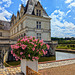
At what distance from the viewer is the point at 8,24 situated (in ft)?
110

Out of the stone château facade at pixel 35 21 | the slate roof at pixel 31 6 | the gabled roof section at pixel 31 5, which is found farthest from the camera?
the gabled roof section at pixel 31 5

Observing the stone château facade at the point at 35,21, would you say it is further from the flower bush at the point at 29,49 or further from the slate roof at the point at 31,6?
the flower bush at the point at 29,49

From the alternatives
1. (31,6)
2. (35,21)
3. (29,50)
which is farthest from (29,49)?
(31,6)

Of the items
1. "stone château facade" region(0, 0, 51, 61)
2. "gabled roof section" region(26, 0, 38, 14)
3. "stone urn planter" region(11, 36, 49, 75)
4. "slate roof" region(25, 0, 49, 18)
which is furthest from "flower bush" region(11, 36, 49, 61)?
"gabled roof section" region(26, 0, 38, 14)

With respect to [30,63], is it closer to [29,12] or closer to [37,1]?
[29,12]

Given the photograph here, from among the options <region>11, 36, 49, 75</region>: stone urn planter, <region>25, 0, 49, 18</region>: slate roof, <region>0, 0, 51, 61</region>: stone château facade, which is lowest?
<region>11, 36, 49, 75</region>: stone urn planter

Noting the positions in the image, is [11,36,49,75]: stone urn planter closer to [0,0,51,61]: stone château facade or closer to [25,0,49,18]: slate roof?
[0,0,51,61]: stone château facade

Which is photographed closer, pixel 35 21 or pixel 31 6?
pixel 35 21

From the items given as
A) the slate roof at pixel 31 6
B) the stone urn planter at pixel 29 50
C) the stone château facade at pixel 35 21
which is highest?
the slate roof at pixel 31 6

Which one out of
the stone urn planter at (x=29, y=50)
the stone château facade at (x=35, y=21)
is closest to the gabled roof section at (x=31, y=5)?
the stone château facade at (x=35, y=21)

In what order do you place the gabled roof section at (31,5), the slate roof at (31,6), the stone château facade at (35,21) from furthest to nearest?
the gabled roof section at (31,5) → the slate roof at (31,6) → the stone château facade at (35,21)

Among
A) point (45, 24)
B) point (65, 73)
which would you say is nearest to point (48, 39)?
point (45, 24)

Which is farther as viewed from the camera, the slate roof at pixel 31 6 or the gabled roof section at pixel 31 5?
the gabled roof section at pixel 31 5

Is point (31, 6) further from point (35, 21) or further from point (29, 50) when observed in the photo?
point (29, 50)
